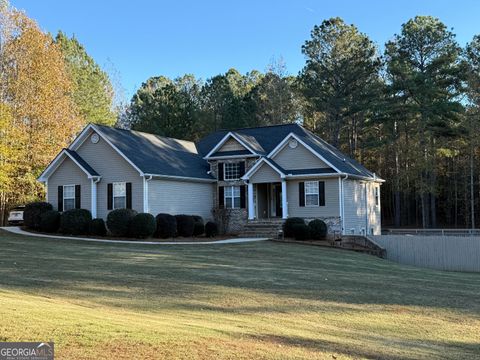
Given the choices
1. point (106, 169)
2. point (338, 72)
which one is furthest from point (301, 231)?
point (338, 72)

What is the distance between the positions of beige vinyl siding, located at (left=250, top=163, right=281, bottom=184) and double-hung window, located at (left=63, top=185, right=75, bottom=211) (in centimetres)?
987

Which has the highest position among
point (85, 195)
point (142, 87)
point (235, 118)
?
point (142, 87)

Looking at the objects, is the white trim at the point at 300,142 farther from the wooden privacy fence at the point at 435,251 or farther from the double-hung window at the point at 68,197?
the double-hung window at the point at 68,197

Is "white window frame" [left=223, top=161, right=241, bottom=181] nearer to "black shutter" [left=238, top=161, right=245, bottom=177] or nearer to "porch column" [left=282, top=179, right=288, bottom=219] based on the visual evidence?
"black shutter" [left=238, top=161, right=245, bottom=177]

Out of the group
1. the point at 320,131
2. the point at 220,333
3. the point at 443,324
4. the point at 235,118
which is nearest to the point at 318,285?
the point at 443,324

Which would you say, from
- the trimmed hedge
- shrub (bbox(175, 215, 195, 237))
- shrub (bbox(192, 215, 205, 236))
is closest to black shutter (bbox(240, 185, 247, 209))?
shrub (bbox(192, 215, 205, 236))

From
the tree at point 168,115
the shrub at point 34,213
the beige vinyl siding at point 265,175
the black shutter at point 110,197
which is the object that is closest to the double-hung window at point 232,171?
the beige vinyl siding at point 265,175

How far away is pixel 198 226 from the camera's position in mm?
28922

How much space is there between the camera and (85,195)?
29984 mm

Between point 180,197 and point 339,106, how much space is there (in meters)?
21.5

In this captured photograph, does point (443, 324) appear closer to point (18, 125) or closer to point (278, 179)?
point (278, 179)

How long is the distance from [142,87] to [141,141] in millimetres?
50692

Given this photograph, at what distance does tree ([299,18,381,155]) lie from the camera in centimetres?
4669

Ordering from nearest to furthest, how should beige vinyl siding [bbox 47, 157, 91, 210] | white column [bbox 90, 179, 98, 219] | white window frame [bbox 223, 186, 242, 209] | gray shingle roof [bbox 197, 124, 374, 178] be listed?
1. white column [bbox 90, 179, 98, 219]
2. beige vinyl siding [bbox 47, 157, 91, 210]
3. gray shingle roof [bbox 197, 124, 374, 178]
4. white window frame [bbox 223, 186, 242, 209]
